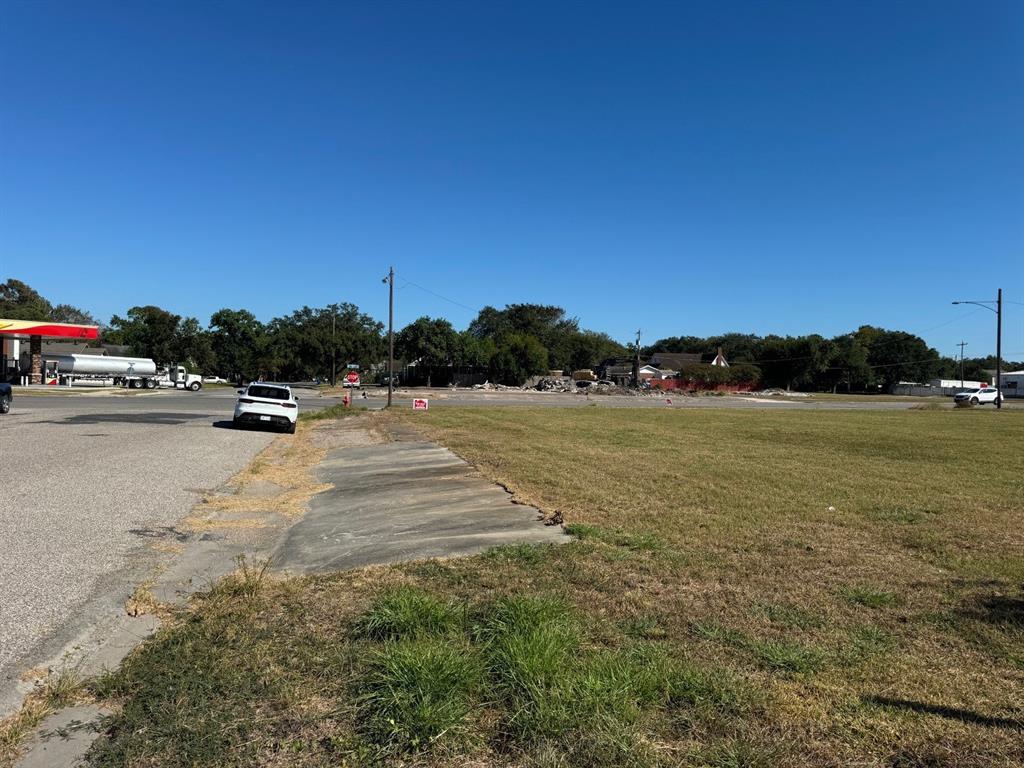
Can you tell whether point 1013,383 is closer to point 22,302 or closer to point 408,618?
point 408,618

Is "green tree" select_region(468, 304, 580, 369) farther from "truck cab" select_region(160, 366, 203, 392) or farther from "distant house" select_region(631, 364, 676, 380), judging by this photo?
"truck cab" select_region(160, 366, 203, 392)

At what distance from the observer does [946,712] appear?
3408 mm

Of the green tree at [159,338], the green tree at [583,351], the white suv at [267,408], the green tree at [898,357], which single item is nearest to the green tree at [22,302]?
the green tree at [159,338]

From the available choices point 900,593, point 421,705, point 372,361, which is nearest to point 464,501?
point 900,593

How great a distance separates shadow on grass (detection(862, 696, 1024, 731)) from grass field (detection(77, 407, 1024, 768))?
14mm

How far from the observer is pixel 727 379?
97500 mm

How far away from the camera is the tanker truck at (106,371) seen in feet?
215

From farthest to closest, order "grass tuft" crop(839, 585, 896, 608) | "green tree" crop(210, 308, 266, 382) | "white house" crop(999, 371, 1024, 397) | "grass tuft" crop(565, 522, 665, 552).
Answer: "white house" crop(999, 371, 1024, 397)
"green tree" crop(210, 308, 266, 382)
"grass tuft" crop(565, 522, 665, 552)
"grass tuft" crop(839, 585, 896, 608)

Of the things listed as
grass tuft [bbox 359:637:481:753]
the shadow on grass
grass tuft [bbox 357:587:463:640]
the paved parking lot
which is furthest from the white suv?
the shadow on grass

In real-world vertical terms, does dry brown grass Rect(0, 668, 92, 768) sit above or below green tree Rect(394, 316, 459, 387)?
below

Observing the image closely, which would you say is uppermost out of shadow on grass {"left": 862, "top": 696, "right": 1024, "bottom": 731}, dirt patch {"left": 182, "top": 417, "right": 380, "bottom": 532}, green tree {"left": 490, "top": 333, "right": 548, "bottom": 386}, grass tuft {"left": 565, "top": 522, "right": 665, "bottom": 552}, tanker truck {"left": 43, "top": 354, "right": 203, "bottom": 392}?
green tree {"left": 490, "top": 333, "right": 548, "bottom": 386}

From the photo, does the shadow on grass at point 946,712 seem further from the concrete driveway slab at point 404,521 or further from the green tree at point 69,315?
the green tree at point 69,315

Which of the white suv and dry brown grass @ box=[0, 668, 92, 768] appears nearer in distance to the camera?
dry brown grass @ box=[0, 668, 92, 768]

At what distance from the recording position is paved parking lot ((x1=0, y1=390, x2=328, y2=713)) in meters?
5.00
